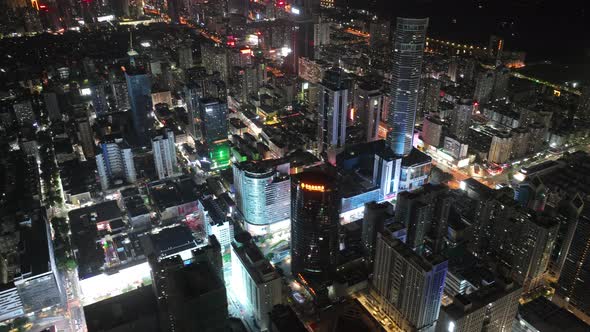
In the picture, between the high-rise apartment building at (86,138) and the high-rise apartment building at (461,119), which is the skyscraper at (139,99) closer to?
the high-rise apartment building at (86,138)

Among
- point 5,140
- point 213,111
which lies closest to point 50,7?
point 5,140

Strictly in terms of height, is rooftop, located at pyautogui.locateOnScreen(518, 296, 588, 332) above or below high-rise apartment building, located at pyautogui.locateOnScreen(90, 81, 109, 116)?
below

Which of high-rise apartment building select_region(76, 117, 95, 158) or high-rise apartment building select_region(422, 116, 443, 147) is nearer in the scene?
high-rise apartment building select_region(422, 116, 443, 147)

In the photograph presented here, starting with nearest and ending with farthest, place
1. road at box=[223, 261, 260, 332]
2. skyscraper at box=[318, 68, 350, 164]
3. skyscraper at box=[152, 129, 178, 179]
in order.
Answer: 1. road at box=[223, 261, 260, 332]
2. skyscraper at box=[152, 129, 178, 179]
3. skyscraper at box=[318, 68, 350, 164]

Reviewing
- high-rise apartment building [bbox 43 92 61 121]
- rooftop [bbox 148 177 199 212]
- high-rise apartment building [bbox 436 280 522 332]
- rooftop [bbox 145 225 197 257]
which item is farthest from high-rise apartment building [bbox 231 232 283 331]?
high-rise apartment building [bbox 43 92 61 121]

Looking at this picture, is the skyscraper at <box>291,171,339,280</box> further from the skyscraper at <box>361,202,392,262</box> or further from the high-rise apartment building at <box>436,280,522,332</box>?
the high-rise apartment building at <box>436,280,522,332</box>

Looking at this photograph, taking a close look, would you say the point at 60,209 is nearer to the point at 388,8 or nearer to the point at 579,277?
the point at 579,277
